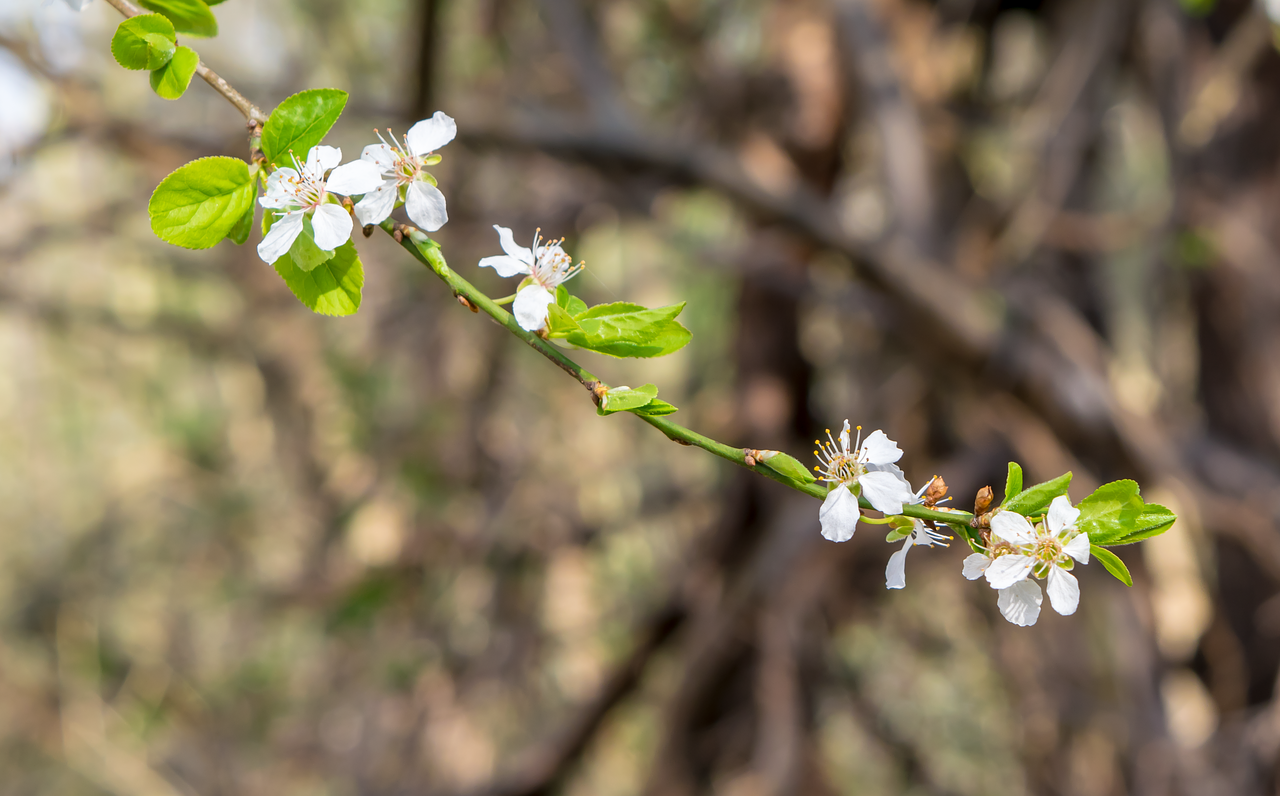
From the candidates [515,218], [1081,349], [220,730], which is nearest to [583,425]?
[515,218]

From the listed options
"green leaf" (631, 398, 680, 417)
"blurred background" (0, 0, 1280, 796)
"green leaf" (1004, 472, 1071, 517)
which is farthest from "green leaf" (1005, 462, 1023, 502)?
"blurred background" (0, 0, 1280, 796)

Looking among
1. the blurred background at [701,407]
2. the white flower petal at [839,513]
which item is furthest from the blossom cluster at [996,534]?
the blurred background at [701,407]

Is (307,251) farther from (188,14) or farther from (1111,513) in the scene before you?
(1111,513)

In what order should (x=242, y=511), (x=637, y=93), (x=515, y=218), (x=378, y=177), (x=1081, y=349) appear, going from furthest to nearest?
1. (x=242, y=511)
2. (x=637, y=93)
3. (x=515, y=218)
4. (x=1081, y=349)
5. (x=378, y=177)

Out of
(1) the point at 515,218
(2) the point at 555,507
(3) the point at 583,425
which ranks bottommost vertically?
(3) the point at 583,425

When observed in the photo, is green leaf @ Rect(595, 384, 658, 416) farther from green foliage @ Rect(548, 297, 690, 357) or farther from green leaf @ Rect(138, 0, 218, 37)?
green leaf @ Rect(138, 0, 218, 37)

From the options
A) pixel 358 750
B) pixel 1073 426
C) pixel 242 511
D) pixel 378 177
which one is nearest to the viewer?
pixel 378 177

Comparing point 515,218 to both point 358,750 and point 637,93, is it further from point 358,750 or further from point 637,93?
point 358,750
